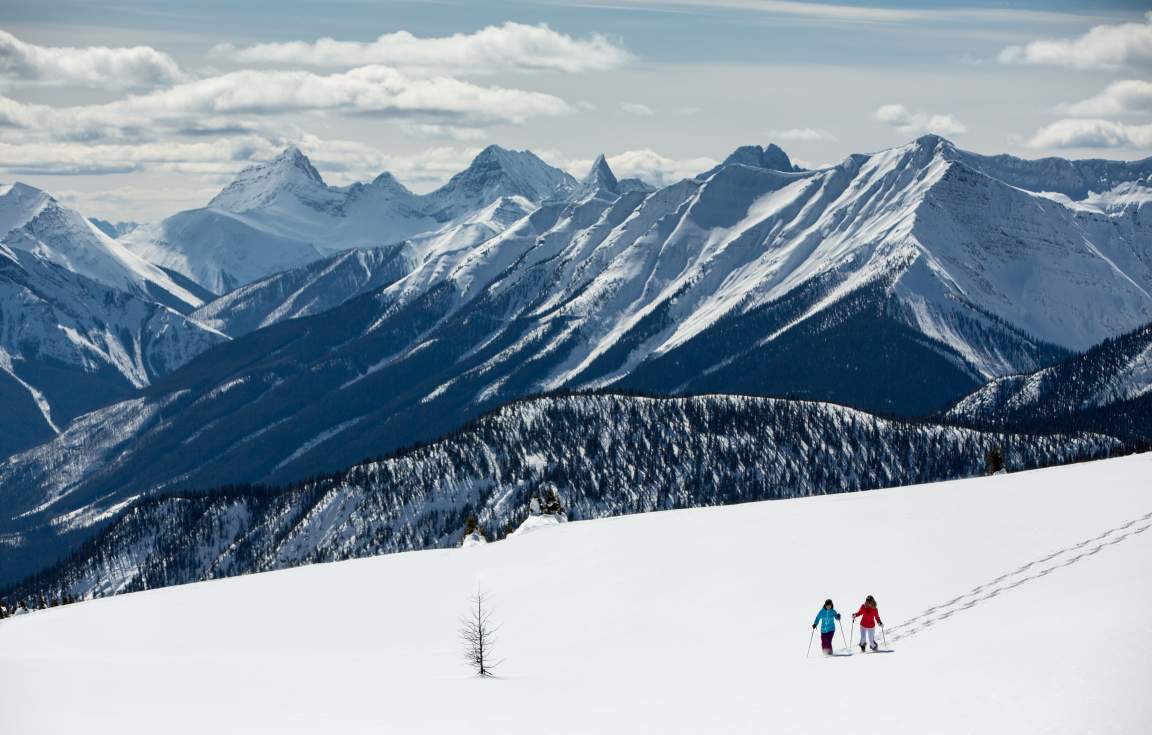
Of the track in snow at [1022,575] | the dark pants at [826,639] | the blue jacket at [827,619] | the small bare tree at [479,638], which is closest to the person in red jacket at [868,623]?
the blue jacket at [827,619]

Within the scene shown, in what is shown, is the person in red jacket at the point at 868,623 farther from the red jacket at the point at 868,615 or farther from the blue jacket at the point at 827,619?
the blue jacket at the point at 827,619

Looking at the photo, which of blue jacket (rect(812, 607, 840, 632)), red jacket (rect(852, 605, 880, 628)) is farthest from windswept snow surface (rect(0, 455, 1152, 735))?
blue jacket (rect(812, 607, 840, 632))

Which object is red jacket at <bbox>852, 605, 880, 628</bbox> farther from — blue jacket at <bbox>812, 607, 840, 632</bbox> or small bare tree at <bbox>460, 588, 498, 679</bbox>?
small bare tree at <bbox>460, 588, 498, 679</bbox>

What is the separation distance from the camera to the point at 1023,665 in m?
46.9

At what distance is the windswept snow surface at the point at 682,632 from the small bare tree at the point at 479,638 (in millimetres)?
812

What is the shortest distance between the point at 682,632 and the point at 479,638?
9.94 metres

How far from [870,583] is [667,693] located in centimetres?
1764

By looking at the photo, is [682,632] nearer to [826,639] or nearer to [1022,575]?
[826,639]

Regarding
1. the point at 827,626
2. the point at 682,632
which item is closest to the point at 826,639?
the point at 827,626

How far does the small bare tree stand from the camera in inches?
2571

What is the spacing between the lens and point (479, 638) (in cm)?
6594

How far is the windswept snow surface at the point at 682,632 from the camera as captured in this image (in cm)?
4712

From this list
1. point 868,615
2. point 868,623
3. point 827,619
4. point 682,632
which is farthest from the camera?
point 682,632

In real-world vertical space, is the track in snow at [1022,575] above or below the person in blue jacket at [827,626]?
above
